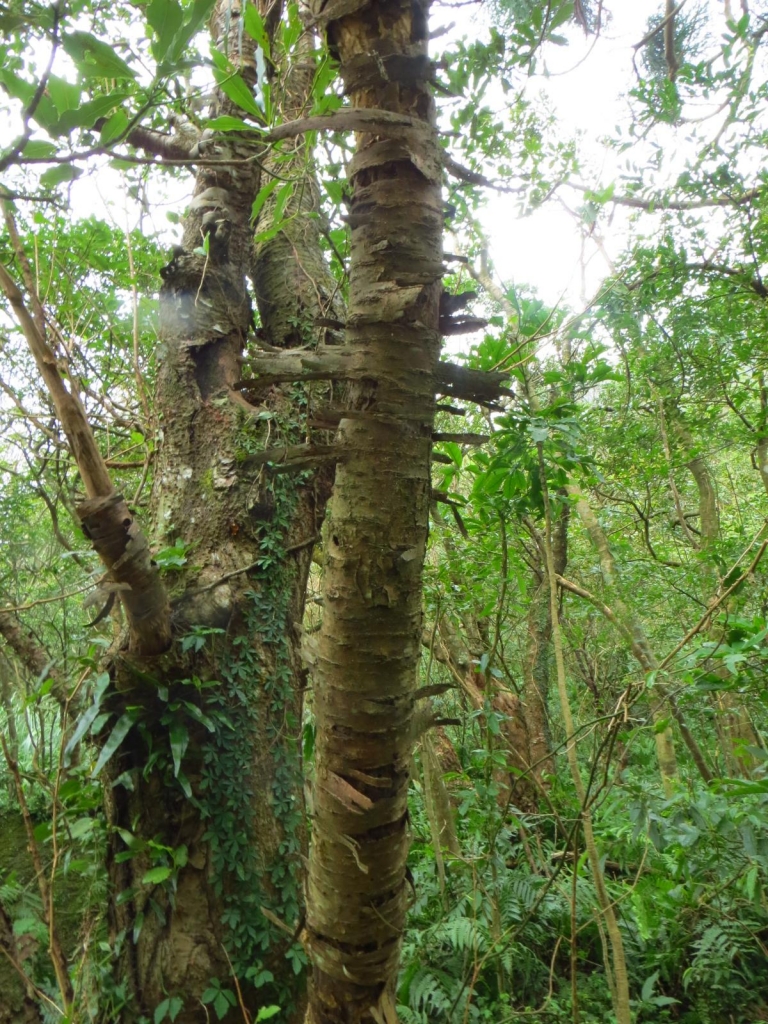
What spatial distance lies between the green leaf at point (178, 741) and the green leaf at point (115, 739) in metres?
0.13

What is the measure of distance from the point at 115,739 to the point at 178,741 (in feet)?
0.63

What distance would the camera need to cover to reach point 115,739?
183cm

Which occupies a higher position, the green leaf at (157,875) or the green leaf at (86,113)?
the green leaf at (86,113)

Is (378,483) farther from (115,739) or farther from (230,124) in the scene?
(115,739)

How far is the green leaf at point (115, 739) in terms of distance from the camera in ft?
5.95

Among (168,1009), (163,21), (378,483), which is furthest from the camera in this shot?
(168,1009)

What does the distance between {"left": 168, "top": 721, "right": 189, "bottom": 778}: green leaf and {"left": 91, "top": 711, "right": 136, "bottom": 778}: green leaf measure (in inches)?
4.9

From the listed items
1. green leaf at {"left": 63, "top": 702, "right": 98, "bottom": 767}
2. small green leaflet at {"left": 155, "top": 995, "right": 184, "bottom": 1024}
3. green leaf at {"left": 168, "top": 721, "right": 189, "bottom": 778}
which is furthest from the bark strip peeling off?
green leaf at {"left": 63, "top": 702, "right": 98, "bottom": 767}

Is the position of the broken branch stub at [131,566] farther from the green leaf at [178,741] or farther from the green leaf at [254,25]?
the green leaf at [254,25]

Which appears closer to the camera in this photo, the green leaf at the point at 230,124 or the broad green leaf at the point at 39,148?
the broad green leaf at the point at 39,148

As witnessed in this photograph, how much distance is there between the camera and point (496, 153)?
295 centimetres

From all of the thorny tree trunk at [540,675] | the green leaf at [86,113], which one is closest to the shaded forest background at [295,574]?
the green leaf at [86,113]

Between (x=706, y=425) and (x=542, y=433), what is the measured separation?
10.7 ft

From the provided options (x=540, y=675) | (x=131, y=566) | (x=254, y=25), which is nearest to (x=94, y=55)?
(x=254, y=25)
